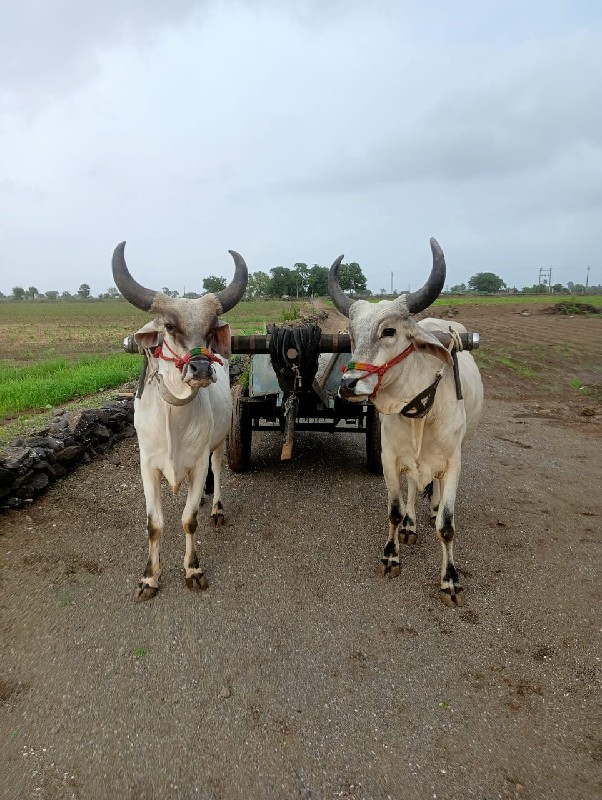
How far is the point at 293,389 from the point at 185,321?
173cm

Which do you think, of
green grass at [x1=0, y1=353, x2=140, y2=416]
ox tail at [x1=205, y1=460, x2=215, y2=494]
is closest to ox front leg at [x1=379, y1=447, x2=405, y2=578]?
ox tail at [x1=205, y1=460, x2=215, y2=494]

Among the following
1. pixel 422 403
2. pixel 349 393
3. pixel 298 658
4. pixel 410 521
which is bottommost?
pixel 298 658

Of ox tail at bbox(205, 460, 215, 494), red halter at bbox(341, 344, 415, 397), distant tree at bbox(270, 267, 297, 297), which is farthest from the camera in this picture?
distant tree at bbox(270, 267, 297, 297)

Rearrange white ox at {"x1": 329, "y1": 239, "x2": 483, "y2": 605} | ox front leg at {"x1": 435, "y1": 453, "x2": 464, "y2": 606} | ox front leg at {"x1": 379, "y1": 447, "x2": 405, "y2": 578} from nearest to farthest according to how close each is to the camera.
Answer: white ox at {"x1": 329, "y1": 239, "x2": 483, "y2": 605} < ox front leg at {"x1": 435, "y1": 453, "x2": 464, "y2": 606} < ox front leg at {"x1": 379, "y1": 447, "x2": 405, "y2": 578}

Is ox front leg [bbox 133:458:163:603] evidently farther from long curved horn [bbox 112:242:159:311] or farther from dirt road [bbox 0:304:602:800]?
long curved horn [bbox 112:242:159:311]

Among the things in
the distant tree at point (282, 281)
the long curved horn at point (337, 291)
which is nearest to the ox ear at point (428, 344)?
the long curved horn at point (337, 291)

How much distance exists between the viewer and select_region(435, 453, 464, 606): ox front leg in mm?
4039

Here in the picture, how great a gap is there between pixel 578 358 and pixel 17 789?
17662mm

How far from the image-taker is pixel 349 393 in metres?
3.32

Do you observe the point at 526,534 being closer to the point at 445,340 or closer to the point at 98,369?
the point at 445,340

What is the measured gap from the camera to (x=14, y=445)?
5730 mm

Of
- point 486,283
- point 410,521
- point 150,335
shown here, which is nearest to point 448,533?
point 410,521

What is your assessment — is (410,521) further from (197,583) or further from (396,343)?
(396,343)

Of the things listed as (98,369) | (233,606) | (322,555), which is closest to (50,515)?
(233,606)
